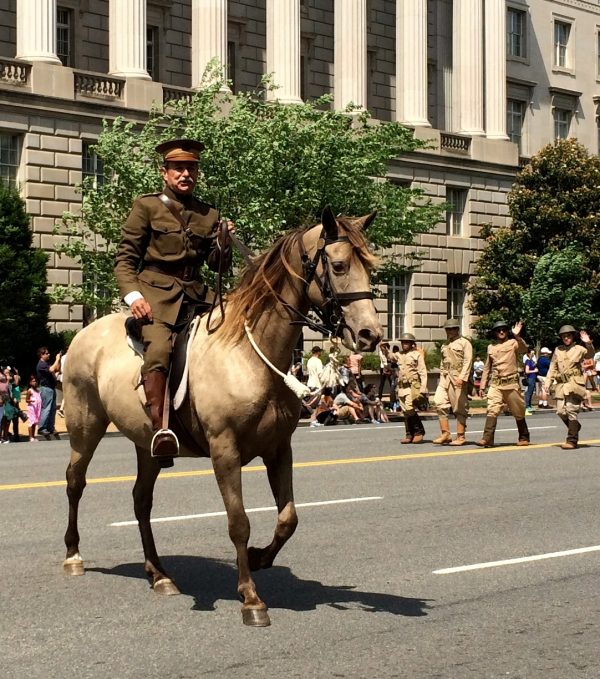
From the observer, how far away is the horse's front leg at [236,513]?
8.31 metres

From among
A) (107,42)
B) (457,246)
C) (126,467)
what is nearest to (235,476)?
(126,467)

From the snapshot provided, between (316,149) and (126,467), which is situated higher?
(316,149)

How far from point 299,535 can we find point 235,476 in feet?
12.5


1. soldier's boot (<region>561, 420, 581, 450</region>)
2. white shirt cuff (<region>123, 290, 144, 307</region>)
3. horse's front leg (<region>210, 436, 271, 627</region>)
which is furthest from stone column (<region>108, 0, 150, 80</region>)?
horse's front leg (<region>210, 436, 271, 627</region>)

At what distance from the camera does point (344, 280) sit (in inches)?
330

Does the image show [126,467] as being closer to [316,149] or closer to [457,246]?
[316,149]

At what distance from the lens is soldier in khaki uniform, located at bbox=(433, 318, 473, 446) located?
24609mm

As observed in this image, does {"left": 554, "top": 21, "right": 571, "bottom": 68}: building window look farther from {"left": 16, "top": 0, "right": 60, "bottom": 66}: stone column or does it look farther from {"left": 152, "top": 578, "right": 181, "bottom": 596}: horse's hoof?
{"left": 152, "top": 578, "right": 181, "bottom": 596}: horse's hoof

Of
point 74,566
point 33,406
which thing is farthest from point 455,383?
point 74,566

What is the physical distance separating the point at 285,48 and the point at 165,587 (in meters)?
41.6

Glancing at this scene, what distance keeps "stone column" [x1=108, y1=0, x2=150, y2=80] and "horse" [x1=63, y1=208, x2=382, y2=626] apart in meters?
35.9

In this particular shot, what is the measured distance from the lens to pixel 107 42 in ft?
155

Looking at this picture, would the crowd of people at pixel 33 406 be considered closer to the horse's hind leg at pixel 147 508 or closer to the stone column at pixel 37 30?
the stone column at pixel 37 30

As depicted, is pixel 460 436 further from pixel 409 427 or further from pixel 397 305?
pixel 397 305
